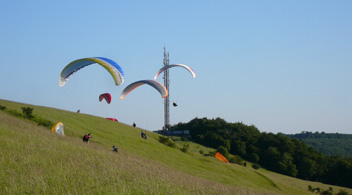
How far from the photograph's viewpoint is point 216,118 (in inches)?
4439

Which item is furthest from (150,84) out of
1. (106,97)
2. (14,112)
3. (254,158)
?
(254,158)

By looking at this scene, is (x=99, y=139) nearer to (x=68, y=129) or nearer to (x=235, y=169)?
(x=68, y=129)

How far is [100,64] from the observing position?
111ft

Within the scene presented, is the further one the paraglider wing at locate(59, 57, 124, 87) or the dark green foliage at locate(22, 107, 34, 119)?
the dark green foliage at locate(22, 107, 34, 119)

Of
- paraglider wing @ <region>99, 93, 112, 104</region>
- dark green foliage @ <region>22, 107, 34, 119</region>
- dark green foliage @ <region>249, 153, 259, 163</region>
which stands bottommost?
dark green foliage @ <region>249, 153, 259, 163</region>

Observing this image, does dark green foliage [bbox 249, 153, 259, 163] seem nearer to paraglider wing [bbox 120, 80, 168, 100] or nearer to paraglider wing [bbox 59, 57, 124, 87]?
paraglider wing [bbox 120, 80, 168, 100]

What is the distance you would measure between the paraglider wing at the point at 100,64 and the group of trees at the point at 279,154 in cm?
4712

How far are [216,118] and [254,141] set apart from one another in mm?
23252

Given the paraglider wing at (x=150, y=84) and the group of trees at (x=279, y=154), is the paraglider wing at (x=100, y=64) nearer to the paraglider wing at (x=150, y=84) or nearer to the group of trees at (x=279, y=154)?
the paraglider wing at (x=150, y=84)

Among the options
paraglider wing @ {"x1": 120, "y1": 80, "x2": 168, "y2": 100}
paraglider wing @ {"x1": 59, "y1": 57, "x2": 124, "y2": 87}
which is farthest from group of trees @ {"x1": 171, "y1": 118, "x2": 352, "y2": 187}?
paraglider wing @ {"x1": 59, "y1": 57, "x2": 124, "y2": 87}

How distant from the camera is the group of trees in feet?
245

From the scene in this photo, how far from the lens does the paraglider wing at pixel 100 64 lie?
3362 centimetres

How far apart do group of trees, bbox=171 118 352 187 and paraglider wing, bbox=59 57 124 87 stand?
1855 inches

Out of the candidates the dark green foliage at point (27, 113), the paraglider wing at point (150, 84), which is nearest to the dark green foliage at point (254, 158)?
the paraglider wing at point (150, 84)
